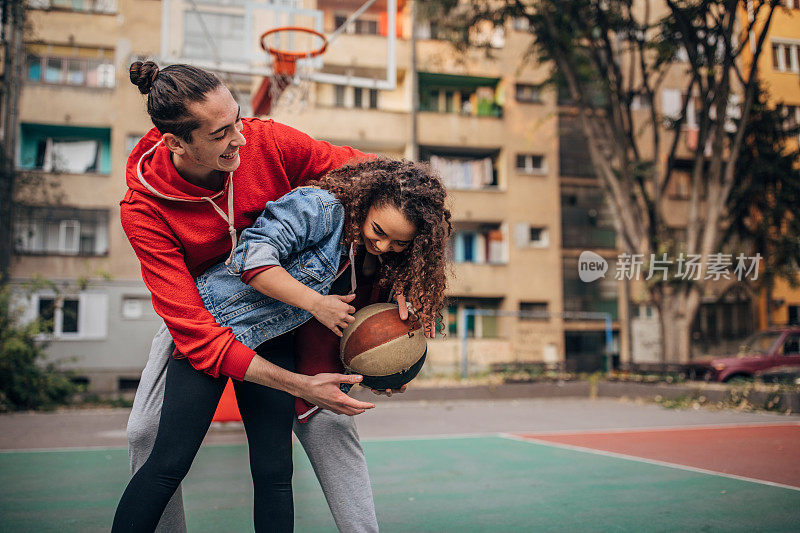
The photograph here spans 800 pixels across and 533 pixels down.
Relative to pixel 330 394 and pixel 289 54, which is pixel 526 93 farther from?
pixel 330 394

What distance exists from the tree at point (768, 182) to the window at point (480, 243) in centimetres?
821

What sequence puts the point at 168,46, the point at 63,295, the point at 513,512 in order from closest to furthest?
the point at 513,512 → the point at 168,46 → the point at 63,295

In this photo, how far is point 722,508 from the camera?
4.07 m

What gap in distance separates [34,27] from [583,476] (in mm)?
A: 19365

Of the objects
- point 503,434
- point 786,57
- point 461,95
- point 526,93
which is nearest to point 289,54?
point 503,434

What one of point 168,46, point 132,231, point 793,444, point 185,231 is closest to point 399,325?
point 185,231

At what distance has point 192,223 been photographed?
7.47ft

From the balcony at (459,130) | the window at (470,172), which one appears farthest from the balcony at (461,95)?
the window at (470,172)

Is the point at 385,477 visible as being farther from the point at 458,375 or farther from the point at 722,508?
the point at 458,375

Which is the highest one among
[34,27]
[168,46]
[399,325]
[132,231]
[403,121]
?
[34,27]

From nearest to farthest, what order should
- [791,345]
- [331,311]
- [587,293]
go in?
[331,311]
[791,345]
[587,293]

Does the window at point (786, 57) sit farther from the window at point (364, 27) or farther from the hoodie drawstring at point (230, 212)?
the window at point (364, 27)

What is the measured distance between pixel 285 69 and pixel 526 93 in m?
15.6

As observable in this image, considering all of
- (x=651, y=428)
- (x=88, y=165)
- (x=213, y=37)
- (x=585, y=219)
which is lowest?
→ (x=651, y=428)
